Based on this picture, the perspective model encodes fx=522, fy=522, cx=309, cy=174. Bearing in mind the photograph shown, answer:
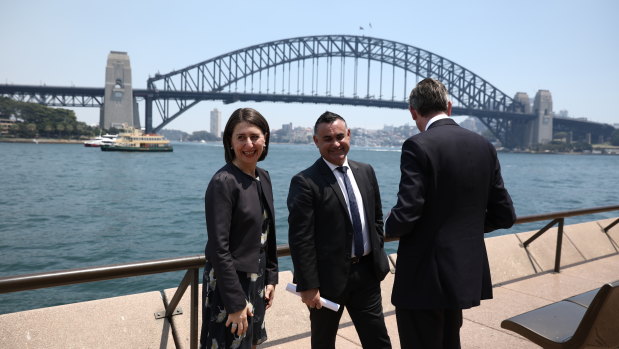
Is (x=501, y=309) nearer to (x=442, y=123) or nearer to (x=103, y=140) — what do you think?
(x=442, y=123)

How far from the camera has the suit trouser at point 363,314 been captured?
200 centimetres

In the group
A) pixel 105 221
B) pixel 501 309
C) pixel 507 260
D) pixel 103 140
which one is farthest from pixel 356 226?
pixel 103 140

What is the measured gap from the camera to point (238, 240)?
1.79 meters

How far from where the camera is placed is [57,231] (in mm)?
13734

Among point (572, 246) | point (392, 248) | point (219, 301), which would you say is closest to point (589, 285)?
point (572, 246)

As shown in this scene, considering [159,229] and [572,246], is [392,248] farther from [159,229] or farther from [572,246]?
[159,229]

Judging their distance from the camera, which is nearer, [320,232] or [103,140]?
[320,232]

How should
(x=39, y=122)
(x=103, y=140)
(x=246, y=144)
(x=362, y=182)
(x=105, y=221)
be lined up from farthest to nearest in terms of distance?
1. (x=39, y=122)
2. (x=103, y=140)
3. (x=105, y=221)
4. (x=362, y=182)
5. (x=246, y=144)

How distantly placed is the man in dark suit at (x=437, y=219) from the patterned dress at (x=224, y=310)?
0.49 metres

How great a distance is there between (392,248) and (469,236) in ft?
26.9

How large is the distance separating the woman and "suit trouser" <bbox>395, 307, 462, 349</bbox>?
52 centimetres

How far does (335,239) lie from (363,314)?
324mm

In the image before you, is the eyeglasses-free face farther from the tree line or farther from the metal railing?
the tree line


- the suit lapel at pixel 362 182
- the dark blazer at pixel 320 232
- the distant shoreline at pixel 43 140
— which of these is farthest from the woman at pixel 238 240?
the distant shoreline at pixel 43 140
